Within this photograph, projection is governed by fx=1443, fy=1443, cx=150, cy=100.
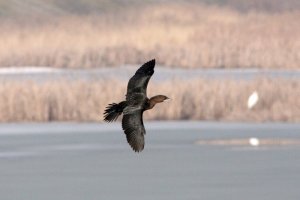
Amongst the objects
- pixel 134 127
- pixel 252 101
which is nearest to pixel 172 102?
pixel 252 101

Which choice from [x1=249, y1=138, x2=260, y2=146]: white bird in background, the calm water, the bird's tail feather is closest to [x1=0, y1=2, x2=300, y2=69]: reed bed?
the calm water

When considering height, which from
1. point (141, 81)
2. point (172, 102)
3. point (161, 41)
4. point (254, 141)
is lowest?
point (254, 141)

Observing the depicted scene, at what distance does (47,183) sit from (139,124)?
6.38 meters

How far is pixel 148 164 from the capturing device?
71.7 feet

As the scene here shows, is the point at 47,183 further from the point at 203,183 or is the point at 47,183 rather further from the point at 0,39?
the point at 0,39

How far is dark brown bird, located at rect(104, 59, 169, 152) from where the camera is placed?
41.9ft

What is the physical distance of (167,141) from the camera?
81.6ft

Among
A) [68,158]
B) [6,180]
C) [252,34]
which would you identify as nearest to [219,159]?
[68,158]

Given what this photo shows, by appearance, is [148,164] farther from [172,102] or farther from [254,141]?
[172,102]

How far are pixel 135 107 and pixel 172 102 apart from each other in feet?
52.7

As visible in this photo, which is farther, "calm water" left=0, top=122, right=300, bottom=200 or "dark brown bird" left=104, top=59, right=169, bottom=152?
"calm water" left=0, top=122, right=300, bottom=200

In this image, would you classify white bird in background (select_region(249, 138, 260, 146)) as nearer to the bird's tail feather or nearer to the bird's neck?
the bird's neck

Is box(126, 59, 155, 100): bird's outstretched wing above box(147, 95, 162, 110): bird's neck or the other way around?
above

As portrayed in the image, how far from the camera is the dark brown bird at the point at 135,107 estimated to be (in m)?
12.8
